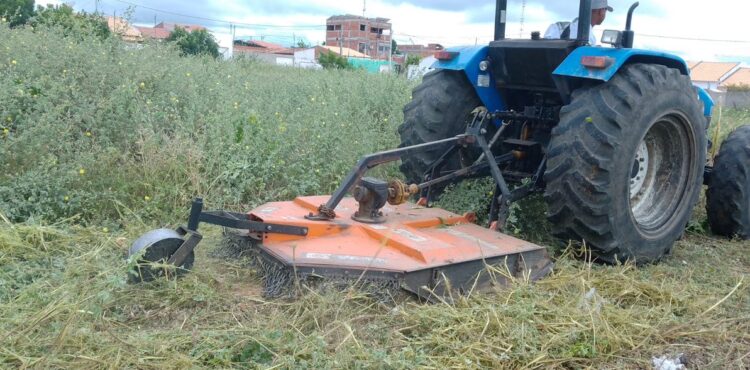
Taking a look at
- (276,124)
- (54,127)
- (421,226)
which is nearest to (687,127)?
(421,226)

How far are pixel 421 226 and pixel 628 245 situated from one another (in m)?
1.34

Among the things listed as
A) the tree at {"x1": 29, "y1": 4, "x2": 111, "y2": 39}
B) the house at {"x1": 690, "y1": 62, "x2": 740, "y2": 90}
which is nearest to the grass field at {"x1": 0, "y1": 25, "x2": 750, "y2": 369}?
the tree at {"x1": 29, "y1": 4, "x2": 111, "y2": 39}

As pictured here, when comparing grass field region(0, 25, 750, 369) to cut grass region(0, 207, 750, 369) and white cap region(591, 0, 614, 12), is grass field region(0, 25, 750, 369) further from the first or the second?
white cap region(591, 0, 614, 12)

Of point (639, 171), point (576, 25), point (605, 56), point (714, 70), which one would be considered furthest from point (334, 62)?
point (714, 70)

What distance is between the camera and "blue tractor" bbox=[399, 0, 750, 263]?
405 centimetres

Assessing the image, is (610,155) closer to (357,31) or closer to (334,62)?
(334,62)

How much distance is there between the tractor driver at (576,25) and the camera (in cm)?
484

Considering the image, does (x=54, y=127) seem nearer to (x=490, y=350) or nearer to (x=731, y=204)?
(x=490, y=350)

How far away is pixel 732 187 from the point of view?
5289 millimetres

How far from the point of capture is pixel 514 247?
387 centimetres

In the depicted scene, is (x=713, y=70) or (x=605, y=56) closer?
(x=605, y=56)

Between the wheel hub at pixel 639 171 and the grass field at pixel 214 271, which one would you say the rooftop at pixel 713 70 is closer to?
the grass field at pixel 214 271

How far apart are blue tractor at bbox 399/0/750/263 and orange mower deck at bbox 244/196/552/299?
420 millimetres

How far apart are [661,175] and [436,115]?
5.45ft
